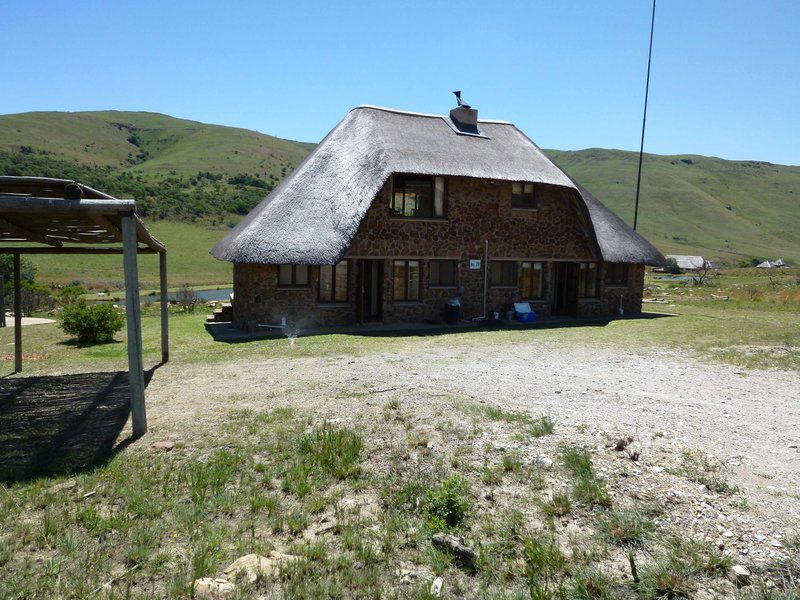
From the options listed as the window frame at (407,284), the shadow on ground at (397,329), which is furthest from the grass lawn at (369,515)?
the window frame at (407,284)

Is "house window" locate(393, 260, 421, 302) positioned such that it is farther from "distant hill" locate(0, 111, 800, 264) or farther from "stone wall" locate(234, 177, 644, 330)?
"distant hill" locate(0, 111, 800, 264)

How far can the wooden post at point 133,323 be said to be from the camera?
23.0 ft

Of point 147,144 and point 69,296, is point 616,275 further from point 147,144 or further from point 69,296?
point 147,144

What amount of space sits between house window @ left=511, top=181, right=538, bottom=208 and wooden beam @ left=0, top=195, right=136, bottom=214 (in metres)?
16.6

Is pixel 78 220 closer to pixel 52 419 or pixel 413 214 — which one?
pixel 52 419

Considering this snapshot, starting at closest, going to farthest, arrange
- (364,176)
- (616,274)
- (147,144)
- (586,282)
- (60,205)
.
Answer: (60,205) → (364,176) → (586,282) → (616,274) → (147,144)

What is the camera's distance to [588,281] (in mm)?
23781

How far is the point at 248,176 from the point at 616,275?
82.2m

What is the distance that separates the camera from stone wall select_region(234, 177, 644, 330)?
59.0ft

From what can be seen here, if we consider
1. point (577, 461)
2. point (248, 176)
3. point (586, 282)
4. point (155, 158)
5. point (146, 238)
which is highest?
point (155, 158)

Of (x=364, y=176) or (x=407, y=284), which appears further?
(x=407, y=284)

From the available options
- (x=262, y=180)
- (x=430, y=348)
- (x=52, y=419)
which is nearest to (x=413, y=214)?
(x=430, y=348)

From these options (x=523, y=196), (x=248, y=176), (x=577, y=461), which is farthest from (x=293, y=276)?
(x=248, y=176)

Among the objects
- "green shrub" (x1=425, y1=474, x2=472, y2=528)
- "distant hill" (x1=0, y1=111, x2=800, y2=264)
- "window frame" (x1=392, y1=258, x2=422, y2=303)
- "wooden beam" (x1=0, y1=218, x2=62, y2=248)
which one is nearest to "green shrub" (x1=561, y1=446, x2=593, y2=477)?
"green shrub" (x1=425, y1=474, x2=472, y2=528)
